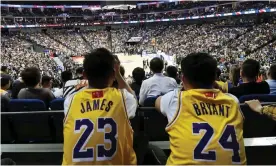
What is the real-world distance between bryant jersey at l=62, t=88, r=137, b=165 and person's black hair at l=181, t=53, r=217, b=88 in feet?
1.82

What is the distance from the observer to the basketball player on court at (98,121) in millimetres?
2613

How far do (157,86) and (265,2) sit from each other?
4351 centimetres

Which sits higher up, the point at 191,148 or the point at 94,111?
the point at 94,111

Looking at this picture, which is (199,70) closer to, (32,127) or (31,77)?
A: (32,127)

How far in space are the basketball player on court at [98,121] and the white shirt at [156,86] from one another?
7.98 ft

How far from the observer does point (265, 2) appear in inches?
1762

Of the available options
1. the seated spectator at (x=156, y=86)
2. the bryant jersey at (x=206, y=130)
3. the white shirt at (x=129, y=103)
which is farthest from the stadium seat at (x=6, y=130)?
the bryant jersey at (x=206, y=130)

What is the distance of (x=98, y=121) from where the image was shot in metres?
2.64

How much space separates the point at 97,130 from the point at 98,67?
0.48 m

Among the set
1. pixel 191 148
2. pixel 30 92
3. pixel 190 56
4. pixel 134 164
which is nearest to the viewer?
pixel 191 148

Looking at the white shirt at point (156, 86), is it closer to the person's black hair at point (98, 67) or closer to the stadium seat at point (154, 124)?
the stadium seat at point (154, 124)

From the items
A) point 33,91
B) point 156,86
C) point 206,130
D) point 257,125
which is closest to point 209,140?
point 206,130

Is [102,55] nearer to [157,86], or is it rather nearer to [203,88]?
[203,88]

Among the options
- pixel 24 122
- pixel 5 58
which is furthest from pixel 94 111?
pixel 5 58
